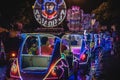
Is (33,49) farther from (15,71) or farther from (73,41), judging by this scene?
(73,41)

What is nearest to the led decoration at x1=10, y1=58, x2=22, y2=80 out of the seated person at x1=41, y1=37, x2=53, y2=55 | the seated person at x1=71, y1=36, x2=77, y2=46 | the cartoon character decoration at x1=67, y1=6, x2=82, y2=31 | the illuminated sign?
the seated person at x1=41, y1=37, x2=53, y2=55

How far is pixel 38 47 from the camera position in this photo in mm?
13250

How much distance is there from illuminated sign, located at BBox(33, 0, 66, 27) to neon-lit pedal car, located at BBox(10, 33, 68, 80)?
1910 millimetres

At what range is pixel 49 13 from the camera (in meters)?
15.3

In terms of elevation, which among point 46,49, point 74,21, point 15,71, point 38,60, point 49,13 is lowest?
point 15,71

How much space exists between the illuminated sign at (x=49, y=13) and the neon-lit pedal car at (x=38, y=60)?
191cm

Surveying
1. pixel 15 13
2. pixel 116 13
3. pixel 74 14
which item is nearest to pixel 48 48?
pixel 74 14

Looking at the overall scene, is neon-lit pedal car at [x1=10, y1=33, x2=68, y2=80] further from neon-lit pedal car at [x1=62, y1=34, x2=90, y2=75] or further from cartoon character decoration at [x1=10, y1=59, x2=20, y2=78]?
neon-lit pedal car at [x1=62, y1=34, x2=90, y2=75]

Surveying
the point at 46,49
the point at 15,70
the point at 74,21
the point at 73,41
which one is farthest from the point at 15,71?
the point at 74,21

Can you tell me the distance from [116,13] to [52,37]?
13.3 meters

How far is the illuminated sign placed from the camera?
50.4 ft

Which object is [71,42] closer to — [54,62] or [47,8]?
[47,8]

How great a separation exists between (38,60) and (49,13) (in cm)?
273

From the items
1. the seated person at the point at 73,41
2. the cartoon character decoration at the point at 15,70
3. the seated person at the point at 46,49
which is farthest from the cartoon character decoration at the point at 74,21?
the cartoon character decoration at the point at 15,70
